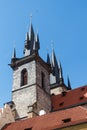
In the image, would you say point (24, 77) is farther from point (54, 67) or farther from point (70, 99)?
point (54, 67)

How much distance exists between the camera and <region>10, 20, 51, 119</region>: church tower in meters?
38.8

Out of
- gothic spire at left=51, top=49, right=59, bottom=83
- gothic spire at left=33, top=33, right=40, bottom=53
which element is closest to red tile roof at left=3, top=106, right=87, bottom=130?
gothic spire at left=33, top=33, right=40, bottom=53

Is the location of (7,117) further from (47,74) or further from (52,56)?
(52,56)

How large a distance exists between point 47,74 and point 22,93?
5012 mm

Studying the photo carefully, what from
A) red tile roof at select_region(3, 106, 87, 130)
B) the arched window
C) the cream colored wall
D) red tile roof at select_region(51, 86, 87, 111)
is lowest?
red tile roof at select_region(3, 106, 87, 130)

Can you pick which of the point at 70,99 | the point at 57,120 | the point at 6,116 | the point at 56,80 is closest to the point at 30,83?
the point at 70,99

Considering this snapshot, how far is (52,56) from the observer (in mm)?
55531

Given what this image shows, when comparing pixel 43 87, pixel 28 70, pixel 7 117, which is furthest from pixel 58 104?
pixel 7 117

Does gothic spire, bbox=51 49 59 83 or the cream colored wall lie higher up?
gothic spire, bbox=51 49 59 83

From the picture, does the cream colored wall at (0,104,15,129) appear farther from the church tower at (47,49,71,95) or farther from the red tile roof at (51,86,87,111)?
the church tower at (47,49,71,95)

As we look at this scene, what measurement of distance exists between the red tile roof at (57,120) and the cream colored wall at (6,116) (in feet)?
12.6

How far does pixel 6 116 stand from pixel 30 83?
20.0ft

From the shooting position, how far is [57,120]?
90.3 ft

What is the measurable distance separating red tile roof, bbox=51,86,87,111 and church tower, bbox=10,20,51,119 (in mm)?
1052
